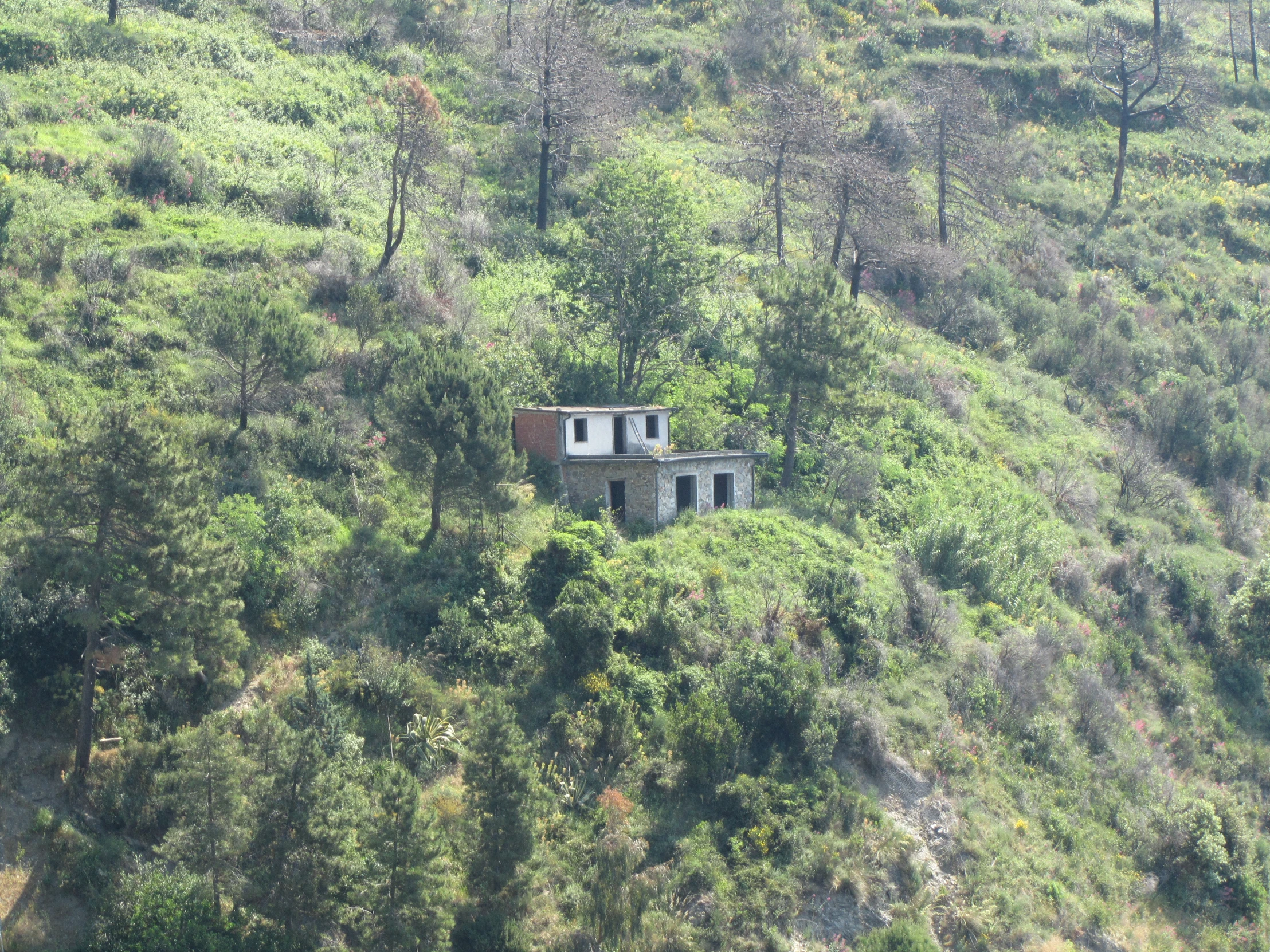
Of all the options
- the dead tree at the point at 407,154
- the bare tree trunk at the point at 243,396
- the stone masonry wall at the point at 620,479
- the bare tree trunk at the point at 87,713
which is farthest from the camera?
the dead tree at the point at 407,154

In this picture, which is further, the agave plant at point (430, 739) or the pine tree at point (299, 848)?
the agave plant at point (430, 739)

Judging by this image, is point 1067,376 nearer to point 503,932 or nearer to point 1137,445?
point 1137,445

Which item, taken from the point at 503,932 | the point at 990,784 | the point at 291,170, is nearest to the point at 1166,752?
the point at 990,784

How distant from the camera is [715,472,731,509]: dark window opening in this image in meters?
34.2

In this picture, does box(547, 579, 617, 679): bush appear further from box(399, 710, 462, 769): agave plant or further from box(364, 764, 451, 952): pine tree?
box(364, 764, 451, 952): pine tree

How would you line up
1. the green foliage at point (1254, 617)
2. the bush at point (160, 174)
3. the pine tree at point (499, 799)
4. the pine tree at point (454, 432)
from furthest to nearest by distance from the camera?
the bush at point (160, 174)
the green foliage at point (1254, 617)
the pine tree at point (454, 432)
the pine tree at point (499, 799)

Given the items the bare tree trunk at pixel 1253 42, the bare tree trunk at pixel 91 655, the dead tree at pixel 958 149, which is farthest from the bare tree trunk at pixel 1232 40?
the bare tree trunk at pixel 91 655

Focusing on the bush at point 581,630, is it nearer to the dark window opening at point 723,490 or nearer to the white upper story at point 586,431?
the white upper story at point 586,431

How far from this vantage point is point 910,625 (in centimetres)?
3231

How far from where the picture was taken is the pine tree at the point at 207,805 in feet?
62.6

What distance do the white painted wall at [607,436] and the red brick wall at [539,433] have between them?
0.32 m

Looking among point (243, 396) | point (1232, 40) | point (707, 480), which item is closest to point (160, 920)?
point (243, 396)

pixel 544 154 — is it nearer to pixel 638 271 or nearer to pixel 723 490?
pixel 638 271

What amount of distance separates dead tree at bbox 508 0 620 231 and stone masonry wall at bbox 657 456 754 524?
19.4 m
